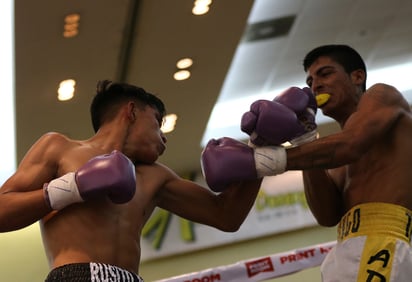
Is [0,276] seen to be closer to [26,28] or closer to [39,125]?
[39,125]

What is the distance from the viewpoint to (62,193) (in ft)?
6.20

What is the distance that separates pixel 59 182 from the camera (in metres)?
1.91

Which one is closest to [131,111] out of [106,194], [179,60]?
[106,194]

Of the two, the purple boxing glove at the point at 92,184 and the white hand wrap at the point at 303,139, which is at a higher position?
the white hand wrap at the point at 303,139

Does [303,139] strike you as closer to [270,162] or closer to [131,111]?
[270,162]

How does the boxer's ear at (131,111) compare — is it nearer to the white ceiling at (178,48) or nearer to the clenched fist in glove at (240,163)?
the clenched fist in glove at (240,163)

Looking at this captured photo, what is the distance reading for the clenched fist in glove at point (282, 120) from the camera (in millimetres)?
2051

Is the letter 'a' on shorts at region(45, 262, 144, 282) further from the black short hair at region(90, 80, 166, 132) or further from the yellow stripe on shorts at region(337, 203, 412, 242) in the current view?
the yellow stripe on shorts at region(337, 203, 412, 242)

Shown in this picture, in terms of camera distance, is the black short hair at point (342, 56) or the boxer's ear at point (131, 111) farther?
the black short hair at point (342, 56)

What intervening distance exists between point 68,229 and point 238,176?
1.70ft

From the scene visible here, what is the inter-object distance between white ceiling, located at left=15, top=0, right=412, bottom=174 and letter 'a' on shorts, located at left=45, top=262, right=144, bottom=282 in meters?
2.42

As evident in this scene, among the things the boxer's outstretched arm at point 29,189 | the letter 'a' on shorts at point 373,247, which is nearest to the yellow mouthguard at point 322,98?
the letter 'a' on shorts at point 373,247

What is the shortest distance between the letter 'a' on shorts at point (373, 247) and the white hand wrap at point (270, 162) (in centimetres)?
34

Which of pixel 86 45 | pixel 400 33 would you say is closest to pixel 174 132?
pixel 86 45
